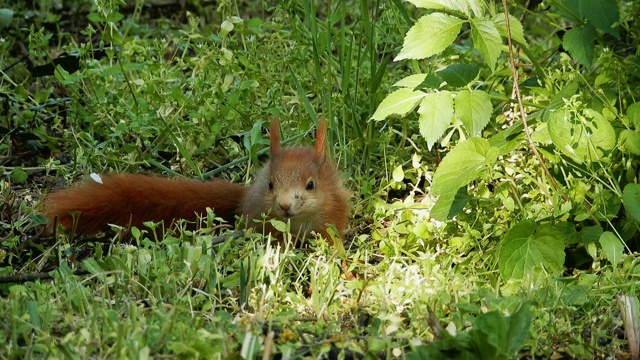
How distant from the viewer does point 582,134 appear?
375 centimetres

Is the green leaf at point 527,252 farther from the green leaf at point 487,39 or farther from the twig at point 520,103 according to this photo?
the green leaf at point 487,39

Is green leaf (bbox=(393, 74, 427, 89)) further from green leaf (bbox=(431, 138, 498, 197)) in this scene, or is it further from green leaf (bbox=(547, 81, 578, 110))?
green leaf (bbox=(547, 81, 578, 110))

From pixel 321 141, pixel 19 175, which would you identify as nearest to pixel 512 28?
pixel 321 141

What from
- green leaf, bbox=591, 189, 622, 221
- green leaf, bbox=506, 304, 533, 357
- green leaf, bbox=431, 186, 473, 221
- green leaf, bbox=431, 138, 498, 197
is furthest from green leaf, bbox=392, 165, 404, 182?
green leaf, bbox=506, 304, 533, 357

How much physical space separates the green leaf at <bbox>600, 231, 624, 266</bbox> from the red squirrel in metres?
1.00

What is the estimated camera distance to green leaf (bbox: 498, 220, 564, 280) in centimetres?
370

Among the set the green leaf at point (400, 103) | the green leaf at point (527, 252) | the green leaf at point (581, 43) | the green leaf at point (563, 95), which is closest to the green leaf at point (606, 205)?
the green leaf at point (527, 252)

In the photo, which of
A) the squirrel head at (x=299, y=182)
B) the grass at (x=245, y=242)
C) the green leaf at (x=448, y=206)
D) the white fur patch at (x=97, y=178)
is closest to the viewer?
the grass at (x=245, y=242)

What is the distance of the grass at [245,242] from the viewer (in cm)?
294

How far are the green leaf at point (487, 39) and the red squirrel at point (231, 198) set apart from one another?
85cm

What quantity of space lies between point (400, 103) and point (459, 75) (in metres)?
0.26

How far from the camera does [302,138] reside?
481cm

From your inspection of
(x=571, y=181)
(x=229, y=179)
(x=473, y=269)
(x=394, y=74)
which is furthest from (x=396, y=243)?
(x=394, y=74)

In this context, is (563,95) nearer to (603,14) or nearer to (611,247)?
(603,14)
